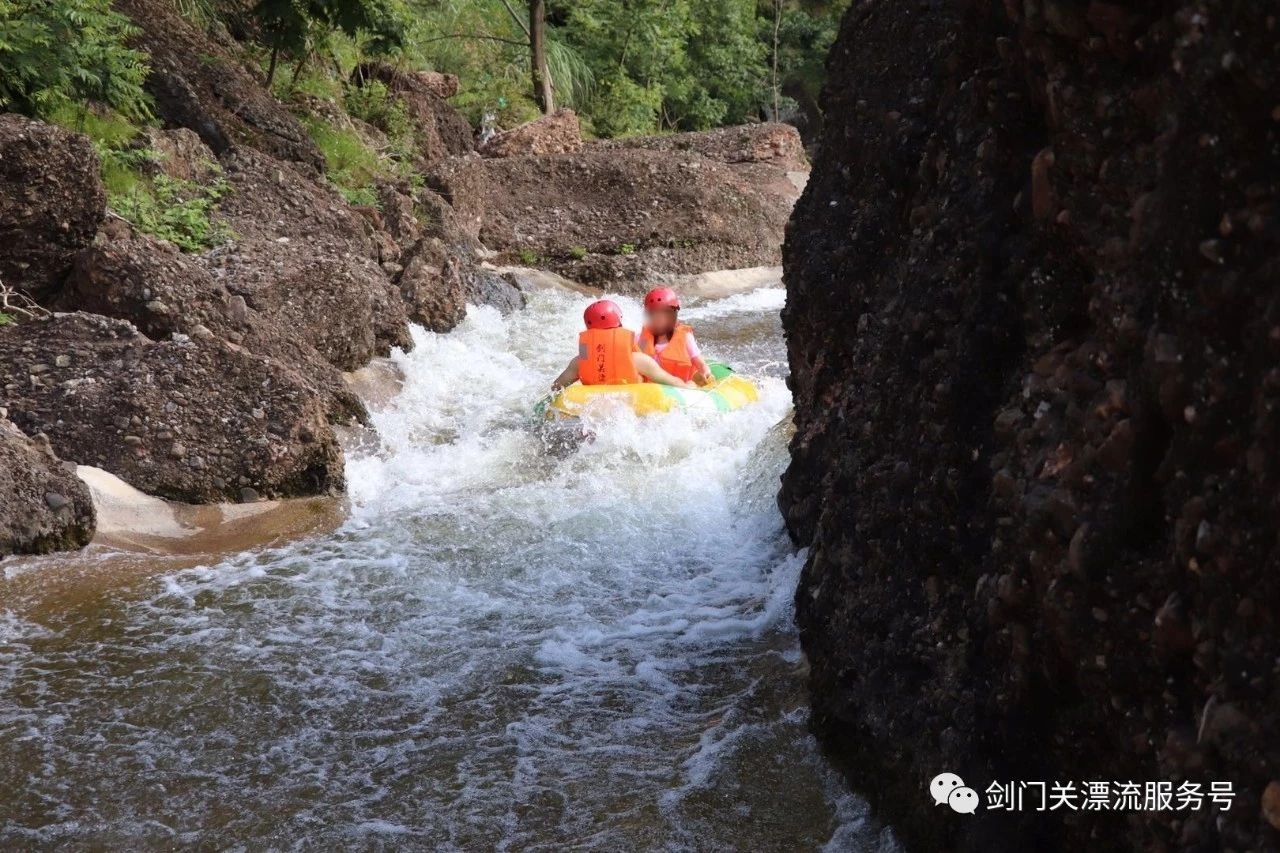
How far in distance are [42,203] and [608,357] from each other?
3.54 meters

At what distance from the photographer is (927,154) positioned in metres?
3.51

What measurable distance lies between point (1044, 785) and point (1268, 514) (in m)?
0.97

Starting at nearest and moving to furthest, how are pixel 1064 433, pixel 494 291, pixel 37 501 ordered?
pixel 1064 433
pixel 37 501
pixel 494 291

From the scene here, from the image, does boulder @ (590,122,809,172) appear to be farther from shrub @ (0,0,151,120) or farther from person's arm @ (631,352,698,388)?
person's arm @ (631,352,698,388)

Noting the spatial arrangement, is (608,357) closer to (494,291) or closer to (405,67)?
(494,291)

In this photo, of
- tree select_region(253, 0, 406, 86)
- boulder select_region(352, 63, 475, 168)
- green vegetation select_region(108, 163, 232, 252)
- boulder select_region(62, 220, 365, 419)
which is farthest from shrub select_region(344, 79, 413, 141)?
boulder select_region(62, 220, 365, 419)

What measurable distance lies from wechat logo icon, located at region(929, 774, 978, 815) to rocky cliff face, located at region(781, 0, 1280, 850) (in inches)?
1.2

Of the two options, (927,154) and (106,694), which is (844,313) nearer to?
(927,154)

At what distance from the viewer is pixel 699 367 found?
28.9 ft

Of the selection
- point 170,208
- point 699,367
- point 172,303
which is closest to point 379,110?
point 170,208

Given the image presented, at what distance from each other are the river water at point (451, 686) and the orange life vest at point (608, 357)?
132 cm

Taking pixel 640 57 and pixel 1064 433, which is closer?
pixel 1064 433

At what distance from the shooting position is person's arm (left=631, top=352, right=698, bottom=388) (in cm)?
833

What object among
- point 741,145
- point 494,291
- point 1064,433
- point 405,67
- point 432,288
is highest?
point 405,67
